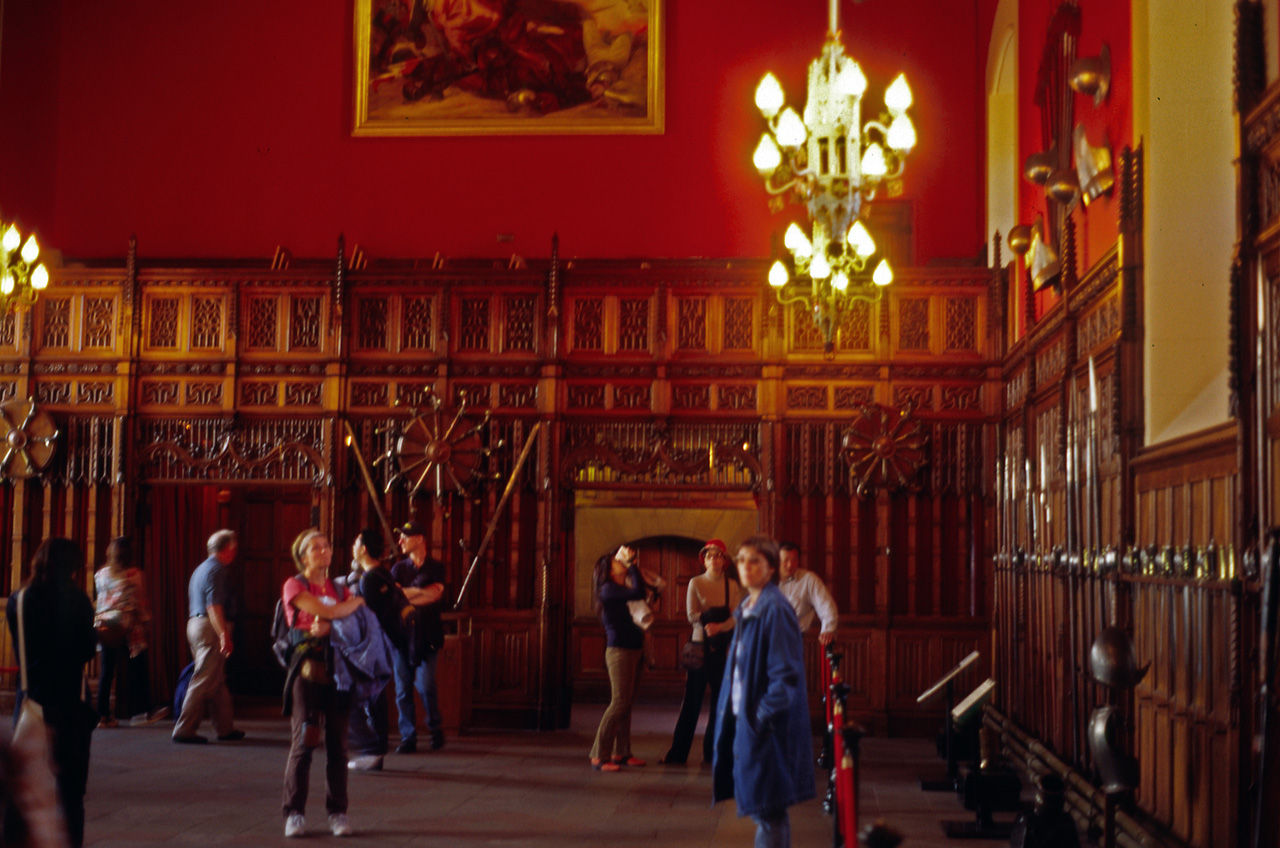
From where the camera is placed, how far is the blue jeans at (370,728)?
8.59m

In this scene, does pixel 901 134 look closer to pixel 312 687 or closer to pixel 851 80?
pixel 851 80

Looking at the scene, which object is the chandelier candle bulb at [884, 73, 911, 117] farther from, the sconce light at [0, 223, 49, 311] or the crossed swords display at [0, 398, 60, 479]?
the crossed swords display at [0, 398, 60, 479]

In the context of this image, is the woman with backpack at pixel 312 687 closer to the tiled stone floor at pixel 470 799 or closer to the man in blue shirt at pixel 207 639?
the tiled stone floor at pixel 470 799

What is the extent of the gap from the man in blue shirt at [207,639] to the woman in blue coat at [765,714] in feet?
18.6

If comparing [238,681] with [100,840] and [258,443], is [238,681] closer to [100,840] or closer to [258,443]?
[258,443]

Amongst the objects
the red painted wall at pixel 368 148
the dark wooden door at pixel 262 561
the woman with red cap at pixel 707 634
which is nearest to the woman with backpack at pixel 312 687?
the woman with red cap at pixel 707 634

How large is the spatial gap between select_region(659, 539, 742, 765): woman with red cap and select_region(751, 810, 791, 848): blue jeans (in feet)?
12.7

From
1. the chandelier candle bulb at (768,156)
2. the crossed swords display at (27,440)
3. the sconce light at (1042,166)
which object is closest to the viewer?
the chandelier candle bulb at (768,156)

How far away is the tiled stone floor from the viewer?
6.50 metres

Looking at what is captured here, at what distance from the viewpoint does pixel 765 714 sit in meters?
4.82

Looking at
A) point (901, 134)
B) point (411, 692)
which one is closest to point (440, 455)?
point (411, 692)

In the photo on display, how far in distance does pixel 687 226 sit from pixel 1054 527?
547cm

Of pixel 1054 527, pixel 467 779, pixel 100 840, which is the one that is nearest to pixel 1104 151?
pixel 1054 527

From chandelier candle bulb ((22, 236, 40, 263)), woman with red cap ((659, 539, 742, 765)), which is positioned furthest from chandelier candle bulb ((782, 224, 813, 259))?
chandelier candle bulb ((22, 236, 40, 263))
